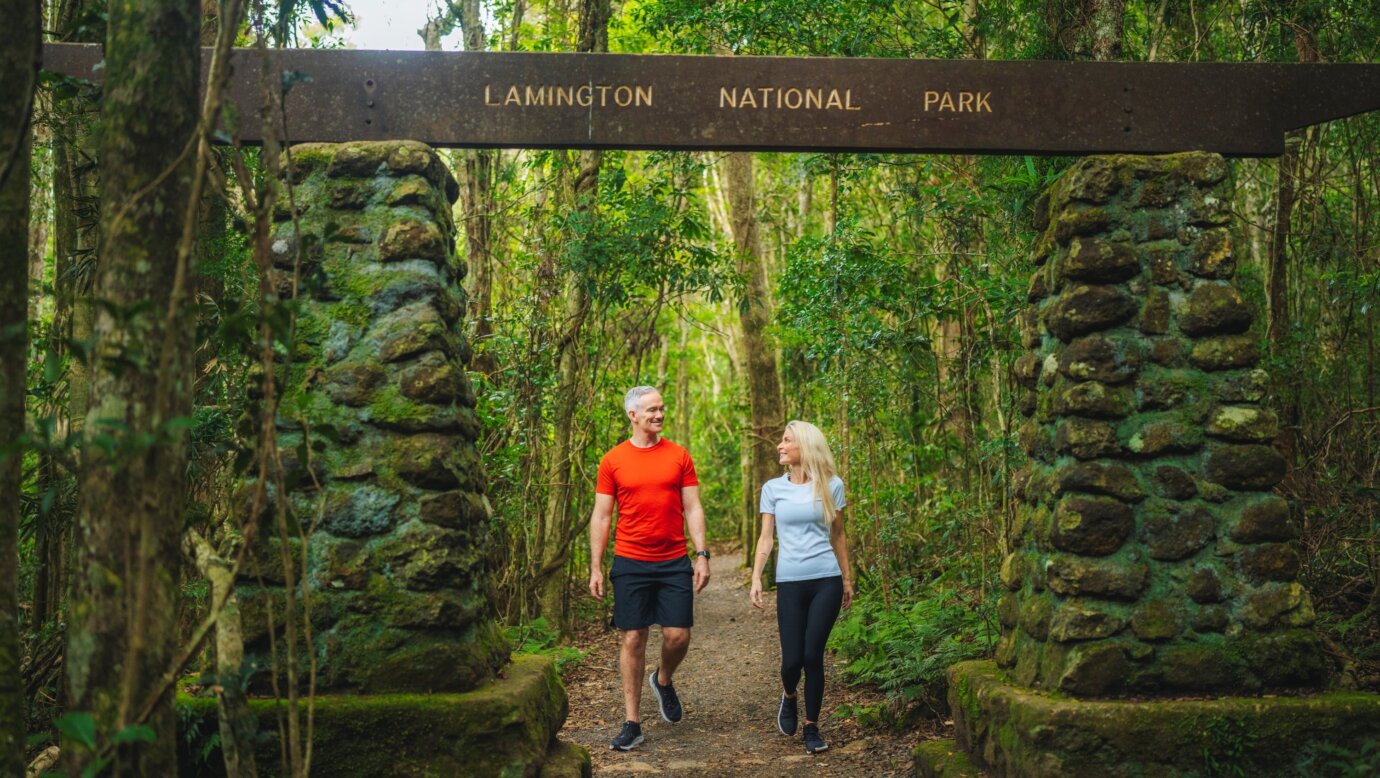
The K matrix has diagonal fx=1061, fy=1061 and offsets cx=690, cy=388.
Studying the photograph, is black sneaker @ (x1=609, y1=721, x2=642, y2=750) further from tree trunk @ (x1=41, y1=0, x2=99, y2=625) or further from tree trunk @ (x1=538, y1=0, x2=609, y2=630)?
tree trunk @ (x1=538, y1=0, x2=609, y2=630)

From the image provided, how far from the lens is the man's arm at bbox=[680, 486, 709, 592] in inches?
249

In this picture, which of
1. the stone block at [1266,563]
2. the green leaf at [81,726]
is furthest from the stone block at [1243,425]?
the green leaf at [81,726]

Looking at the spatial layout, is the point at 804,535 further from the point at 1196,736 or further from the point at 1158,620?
the point at 1196,736

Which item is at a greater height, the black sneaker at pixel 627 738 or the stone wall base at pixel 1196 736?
the stone wall base at pixel 1196 736

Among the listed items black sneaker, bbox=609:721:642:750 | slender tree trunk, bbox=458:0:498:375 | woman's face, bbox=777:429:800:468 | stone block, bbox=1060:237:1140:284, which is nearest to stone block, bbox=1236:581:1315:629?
stone block, bbox=1060:237:1140:284

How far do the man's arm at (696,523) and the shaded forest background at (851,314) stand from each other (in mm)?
1465

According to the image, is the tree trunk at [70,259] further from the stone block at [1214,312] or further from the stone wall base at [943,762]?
the stone block at [1214,312]

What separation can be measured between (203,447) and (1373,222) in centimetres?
914

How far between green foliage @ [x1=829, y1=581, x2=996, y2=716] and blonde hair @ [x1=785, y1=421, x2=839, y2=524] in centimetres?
117

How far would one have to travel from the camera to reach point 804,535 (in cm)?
618

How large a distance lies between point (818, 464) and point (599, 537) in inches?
53.7

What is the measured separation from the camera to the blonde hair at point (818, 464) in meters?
6.22

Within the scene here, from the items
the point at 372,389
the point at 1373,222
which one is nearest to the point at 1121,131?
the point at 372,389

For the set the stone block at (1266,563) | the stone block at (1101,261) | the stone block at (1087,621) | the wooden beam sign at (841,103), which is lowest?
the stone block at (1087,621)
